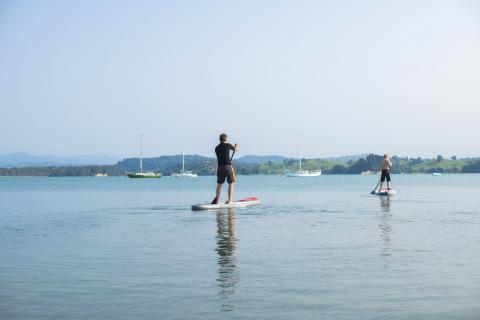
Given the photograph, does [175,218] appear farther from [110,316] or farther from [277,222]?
[110,316]

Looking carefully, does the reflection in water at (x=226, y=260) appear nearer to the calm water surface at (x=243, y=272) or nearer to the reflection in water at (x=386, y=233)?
the calm water surface at (x=243, y=272)

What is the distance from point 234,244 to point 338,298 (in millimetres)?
6268

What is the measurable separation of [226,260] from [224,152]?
14.8 meters

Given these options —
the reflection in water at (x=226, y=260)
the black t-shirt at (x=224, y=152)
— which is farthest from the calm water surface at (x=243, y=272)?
the black t-shirt at (x=224, y=152)

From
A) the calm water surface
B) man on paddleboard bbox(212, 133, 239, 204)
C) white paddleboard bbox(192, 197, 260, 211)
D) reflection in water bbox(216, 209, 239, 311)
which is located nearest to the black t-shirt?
man on paddleboard bbox(212, 133, 239, 204)

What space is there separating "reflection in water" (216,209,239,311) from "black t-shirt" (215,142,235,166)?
6.12 meters

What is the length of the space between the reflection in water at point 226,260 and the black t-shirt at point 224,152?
612 cm

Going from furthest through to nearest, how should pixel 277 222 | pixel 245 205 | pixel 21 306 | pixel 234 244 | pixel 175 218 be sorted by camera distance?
1. pixel 245 205
2. pixel 175 218
3. pixel 277 222
4. pixel 234 244
5. pixel 21 306

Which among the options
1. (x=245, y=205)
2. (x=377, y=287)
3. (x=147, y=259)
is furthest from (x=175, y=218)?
(x=377, y=287)

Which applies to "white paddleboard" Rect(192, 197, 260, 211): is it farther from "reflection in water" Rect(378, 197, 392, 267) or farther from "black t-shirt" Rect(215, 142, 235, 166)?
"reflection in water" Rect(378, 197, 392, 267)

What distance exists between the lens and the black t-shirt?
26.8 metres

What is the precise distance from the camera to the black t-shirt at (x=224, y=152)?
26828 millimetres

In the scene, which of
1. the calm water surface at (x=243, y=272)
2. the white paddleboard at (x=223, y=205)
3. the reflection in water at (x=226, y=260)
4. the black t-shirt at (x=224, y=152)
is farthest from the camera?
the white paddleboard at (x=223, y=205)

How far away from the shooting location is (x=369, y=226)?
19.3 meters
